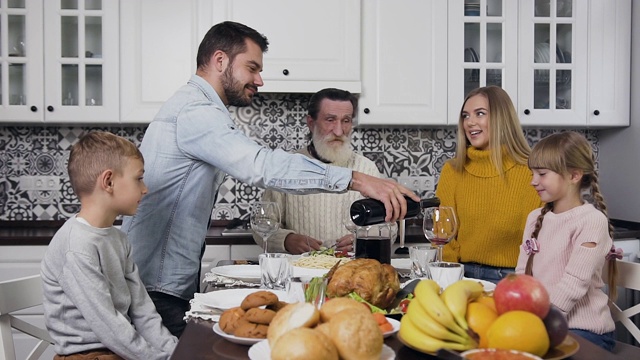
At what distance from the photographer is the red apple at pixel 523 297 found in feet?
3.02

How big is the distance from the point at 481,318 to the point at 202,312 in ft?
1.97

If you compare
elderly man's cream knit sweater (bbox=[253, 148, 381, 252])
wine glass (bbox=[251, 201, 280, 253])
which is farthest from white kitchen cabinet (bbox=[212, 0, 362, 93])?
wine glass (bbox=[251, 201, 280, 253])

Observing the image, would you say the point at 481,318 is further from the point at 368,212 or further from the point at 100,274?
the point at 100,274

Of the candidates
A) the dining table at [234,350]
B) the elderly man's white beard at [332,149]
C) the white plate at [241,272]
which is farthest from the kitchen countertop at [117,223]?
the dining table at [234,350]

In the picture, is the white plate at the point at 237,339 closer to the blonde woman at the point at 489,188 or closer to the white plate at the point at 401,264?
the white plate at the point at 401,264

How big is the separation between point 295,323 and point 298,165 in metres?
0.87

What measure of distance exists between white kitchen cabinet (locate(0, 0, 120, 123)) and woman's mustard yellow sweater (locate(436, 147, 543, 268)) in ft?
5.87

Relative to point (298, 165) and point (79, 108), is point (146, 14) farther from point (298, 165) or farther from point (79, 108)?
point (298, 165)

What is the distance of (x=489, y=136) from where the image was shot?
8.58ft

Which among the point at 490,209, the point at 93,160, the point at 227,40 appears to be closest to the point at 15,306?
the point at 93,160

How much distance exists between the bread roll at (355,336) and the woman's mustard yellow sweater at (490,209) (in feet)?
5.53

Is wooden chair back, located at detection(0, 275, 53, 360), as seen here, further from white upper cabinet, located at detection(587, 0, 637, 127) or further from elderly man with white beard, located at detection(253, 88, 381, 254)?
white upper cabinet, located at detection(587, 0, 637, 127)

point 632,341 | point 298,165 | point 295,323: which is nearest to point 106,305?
point 298,165

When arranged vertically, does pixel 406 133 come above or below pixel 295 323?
above
